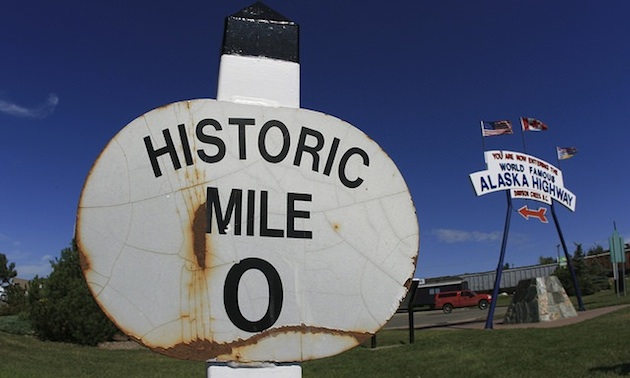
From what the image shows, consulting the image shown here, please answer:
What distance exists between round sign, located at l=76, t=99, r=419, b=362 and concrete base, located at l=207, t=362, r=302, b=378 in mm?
27

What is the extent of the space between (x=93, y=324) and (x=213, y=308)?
56.5 ft

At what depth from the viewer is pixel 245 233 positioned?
4.71 feet

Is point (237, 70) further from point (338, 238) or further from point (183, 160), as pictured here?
point (338, 238)

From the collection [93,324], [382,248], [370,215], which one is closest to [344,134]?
[370,215]

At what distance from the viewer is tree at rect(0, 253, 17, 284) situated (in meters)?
61.8

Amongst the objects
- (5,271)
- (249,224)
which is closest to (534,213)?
(249,224)

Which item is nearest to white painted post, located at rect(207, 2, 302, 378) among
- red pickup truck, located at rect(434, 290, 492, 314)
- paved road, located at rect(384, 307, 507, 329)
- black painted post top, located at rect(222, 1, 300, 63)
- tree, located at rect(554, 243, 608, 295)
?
black painted post top, located at rect(222, 1, 300, 63)

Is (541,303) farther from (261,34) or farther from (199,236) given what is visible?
(199,236)

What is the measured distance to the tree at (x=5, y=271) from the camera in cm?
6181

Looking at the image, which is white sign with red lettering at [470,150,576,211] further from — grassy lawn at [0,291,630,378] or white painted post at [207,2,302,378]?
white painted post at [207,2,302,378]

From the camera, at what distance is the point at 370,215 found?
1539mm

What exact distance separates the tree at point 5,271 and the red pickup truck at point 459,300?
5102cm

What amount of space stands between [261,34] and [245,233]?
0.61 meters

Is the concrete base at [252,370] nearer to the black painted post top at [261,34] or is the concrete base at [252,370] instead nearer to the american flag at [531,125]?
the black painted post top at [261,34]
